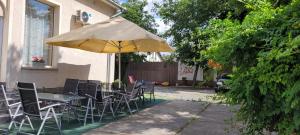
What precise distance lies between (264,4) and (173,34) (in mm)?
22308

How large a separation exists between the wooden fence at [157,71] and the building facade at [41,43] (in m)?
17.0

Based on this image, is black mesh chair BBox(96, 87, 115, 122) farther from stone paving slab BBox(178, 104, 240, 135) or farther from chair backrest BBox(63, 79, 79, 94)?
stone paving slab BBox(178, 104, 240, 135)

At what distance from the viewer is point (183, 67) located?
98.6 ft

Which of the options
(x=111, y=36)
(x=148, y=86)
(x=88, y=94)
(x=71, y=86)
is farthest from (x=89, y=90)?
(x=148, y=86)

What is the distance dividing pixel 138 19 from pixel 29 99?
2327 centimetres

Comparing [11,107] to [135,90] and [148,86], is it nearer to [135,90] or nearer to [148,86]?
[135,90]

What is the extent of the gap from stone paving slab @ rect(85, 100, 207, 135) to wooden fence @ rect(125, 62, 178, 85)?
18890 millimetres

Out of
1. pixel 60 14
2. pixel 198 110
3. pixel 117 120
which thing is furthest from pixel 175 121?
pixel 60 14

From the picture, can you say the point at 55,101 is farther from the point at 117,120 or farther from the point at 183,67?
the point at 183,67

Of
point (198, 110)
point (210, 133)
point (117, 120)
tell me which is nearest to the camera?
point (210, 133)

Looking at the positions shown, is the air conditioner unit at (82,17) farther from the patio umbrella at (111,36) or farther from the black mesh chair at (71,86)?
the black mesh chair at (71,86)

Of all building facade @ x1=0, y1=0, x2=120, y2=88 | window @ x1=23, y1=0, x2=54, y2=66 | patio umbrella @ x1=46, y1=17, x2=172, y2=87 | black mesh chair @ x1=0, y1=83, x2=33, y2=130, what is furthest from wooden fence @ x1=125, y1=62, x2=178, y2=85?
black mesh chair @ x1=0, y1=83, x2=33, y2=130

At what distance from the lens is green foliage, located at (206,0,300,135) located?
10.5 feet

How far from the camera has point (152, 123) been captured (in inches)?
327
